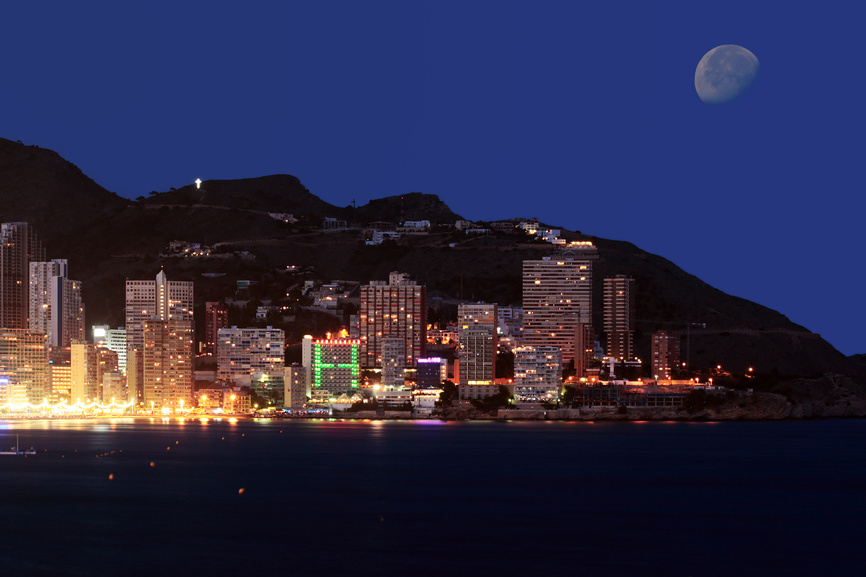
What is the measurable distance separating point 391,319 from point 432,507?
4710 inches

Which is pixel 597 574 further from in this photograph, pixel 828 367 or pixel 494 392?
pixel 828 367

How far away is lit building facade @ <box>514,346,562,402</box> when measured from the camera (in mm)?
161875

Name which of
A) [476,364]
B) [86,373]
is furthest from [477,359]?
[86,373]

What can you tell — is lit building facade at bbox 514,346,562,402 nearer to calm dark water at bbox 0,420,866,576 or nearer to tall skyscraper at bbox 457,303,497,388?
tall skyscraper at bbox 457,303,497,388

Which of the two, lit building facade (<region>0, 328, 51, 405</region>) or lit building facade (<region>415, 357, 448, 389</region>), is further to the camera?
lit building facade (<region>0, 328, 51, 405</region>)

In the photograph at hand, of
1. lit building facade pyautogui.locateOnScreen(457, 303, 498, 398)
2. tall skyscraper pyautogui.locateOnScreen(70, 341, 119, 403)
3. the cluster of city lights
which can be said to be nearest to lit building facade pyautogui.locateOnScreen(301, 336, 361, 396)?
lit building facade pyautogui.locateOnScreen(457, 303, 498, 398)

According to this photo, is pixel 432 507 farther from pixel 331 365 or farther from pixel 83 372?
pixel 83 372

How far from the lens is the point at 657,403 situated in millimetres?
166500

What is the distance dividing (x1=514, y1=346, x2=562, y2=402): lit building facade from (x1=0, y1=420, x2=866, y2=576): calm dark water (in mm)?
39091

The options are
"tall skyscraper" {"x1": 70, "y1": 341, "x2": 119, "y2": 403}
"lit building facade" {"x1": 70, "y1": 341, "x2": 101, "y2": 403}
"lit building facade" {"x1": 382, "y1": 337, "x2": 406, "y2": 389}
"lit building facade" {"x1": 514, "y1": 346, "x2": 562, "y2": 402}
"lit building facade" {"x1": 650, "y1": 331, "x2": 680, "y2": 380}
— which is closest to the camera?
"lit building facade" {"x1": 514, "y1": 346, "x2": 562, "y2": 402}

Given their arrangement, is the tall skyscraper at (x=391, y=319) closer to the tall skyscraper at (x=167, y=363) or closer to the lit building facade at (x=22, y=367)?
the tall skyscraper at (x=167, y=363)

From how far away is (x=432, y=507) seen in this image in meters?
69.2

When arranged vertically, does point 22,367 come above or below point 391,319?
below

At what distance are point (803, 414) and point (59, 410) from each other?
4036 inches
